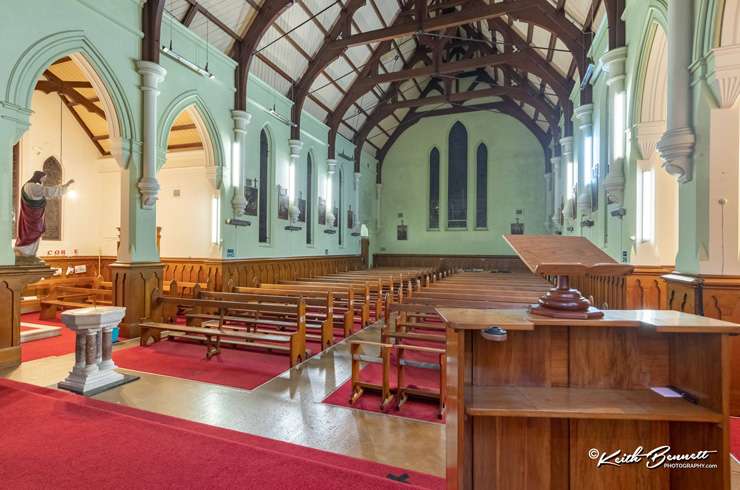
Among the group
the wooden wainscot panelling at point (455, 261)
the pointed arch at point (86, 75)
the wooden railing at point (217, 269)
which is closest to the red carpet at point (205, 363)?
the wooden railing at point (217, 269)

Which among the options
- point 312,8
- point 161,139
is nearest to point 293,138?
point 312,8

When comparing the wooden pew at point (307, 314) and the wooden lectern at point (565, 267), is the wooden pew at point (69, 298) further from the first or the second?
the wooden lectern at point (565, 267)

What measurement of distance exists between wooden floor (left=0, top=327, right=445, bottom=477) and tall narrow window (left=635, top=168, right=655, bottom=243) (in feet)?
15.1

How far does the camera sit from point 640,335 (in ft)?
6.36

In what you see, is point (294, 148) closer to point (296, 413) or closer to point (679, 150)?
point (296, 413)

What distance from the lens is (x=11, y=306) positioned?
470 centimetres

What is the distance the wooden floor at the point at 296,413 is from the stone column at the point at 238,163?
487cm

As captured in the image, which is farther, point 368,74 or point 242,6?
point 368,74

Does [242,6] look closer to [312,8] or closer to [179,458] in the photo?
[312,8]

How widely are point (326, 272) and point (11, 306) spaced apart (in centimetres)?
960

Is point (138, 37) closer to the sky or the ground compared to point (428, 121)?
closer to the ground

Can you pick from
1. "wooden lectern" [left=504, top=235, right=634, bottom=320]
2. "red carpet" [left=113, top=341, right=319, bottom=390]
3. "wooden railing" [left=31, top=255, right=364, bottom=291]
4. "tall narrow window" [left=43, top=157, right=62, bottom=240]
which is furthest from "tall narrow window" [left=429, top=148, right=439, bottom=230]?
"wooden lectern" [left=504, top=235, right=634, bottom=320]

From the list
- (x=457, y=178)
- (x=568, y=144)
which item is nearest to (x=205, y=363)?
(x=568, y=144)

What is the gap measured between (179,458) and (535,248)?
264 cm
